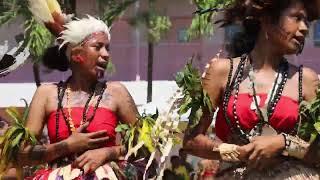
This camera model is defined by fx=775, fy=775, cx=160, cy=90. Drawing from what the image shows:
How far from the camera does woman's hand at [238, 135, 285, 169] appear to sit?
125 inches

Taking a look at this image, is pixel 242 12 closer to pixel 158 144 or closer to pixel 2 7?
pixel 158 144

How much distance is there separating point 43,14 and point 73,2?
955cm

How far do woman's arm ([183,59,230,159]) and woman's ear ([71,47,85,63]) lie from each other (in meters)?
1.02

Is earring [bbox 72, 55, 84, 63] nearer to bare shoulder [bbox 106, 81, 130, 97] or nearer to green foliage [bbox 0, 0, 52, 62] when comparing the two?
bare shoulder [bbox 106, 81, 130, 97]

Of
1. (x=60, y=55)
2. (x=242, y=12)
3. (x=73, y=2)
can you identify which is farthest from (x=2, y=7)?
(x=242, y=12)

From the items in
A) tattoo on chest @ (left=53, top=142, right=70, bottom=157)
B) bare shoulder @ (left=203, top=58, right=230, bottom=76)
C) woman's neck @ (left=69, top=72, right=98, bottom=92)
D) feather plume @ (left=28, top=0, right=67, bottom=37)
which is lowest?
tattoo on chest @ (left=53, top=142, right=70, bottom=157)

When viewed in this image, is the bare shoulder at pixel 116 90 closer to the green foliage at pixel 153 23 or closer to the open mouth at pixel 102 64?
the open mouth at pixel 102 64

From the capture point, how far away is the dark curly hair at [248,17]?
3.31 metres

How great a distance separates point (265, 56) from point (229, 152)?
463 millimetres

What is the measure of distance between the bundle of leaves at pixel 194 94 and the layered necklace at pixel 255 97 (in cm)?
9

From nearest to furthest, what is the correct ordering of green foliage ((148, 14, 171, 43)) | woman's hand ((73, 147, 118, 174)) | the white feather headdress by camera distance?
woman's hand ((73, 147, 118, 174)) → the white feather headdress → green foliage ((148, 14, 171, 43))

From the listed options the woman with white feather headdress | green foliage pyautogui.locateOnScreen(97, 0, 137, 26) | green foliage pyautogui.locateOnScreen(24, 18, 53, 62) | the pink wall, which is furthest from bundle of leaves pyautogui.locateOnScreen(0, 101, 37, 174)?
the pink wall

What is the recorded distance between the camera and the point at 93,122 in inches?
160

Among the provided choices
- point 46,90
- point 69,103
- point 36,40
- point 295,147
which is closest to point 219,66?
point 295,147
